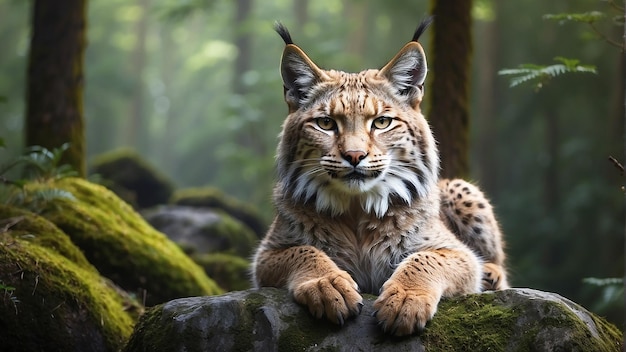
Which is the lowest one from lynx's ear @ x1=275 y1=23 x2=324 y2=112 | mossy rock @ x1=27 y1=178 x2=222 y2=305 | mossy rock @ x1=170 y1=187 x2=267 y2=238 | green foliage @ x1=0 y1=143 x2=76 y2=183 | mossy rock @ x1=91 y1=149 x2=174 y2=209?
mossy rock @ x1=170 y1=187 x2=267 y2=238

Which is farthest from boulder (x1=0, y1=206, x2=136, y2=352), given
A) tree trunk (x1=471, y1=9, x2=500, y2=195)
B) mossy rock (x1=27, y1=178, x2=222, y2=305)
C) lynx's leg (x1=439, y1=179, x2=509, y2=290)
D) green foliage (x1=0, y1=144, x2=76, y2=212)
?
tree trunk (x1=471, y1=9, x2=500, y2=195)

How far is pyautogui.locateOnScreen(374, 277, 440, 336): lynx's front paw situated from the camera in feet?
12.8

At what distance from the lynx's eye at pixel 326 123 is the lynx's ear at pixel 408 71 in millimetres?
654

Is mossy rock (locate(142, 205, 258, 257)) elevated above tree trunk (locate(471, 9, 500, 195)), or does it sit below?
below

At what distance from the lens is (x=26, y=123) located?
8.23 meters

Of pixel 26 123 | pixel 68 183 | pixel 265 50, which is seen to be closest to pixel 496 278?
pixel 68 183

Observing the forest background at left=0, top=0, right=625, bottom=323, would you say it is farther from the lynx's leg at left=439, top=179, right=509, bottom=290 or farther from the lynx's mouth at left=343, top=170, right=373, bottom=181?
the lynx's mouth at left=343, top=170, right=373, bottom=181

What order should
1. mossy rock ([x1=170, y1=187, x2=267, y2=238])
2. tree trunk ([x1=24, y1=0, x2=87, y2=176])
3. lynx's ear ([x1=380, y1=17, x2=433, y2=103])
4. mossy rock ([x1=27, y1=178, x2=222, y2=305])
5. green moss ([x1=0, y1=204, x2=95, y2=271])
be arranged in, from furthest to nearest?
mossy rock ([x1=170, y1=187, x2=267, y2=238])
tree trunk ([x1=24, y1=0, x2=87, y2=176])
mossy rock ([x1=27, y1=178, x2=222, y2=305])
green moss ([x1=0, y1=204, x2=95, y2=271])
lynx's ear ([x1=380, y1=17, x2=433, y2=103])

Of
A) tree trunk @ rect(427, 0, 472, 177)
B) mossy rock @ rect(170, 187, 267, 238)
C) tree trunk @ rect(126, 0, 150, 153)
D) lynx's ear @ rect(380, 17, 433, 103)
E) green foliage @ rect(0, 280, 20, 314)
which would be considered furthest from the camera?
tree trunk @ rect(126, 0, 150, 153)

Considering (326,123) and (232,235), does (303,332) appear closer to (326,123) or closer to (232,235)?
(326,123)

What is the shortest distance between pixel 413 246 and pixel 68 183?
3738 mm

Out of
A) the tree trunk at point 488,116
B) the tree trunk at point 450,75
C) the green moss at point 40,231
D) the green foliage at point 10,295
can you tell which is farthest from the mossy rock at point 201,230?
the tree trunk at point 488,116

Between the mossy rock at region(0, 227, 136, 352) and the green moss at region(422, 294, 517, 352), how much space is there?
92.5 inches

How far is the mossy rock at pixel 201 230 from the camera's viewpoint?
433 inches
